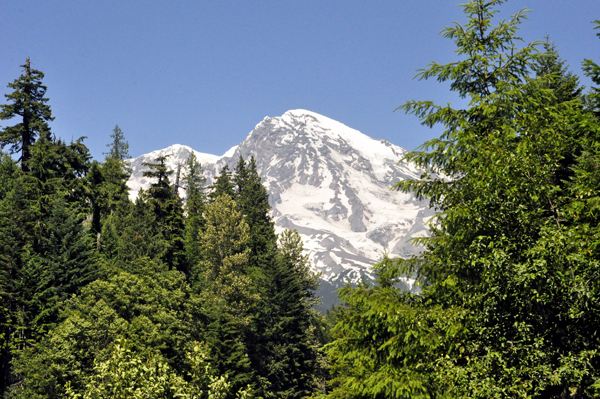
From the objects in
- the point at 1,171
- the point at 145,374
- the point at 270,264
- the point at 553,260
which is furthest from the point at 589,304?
the point at 1,171

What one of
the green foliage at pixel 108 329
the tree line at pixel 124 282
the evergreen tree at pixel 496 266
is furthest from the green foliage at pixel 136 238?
the evergreen tree at pixel 496 266

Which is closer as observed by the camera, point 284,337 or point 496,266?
point 496,266

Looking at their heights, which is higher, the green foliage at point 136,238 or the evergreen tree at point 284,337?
the green foliage at point 136,238

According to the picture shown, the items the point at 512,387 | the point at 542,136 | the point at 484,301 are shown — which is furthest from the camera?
the point at 542,136

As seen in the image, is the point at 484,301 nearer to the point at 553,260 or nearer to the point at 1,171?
the point at 553,260

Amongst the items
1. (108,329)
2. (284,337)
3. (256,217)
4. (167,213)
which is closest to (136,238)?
(167,213)

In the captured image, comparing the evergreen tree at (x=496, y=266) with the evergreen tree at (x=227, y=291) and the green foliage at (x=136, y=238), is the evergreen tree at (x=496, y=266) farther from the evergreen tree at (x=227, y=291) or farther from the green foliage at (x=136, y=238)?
the green foliage at (x=136, y=238)

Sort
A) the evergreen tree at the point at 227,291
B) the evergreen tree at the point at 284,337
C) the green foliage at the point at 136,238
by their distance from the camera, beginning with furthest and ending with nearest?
the evergreen tree at the point at 284,337 < the green foliage at the point at 136,238 < the evergreen tree at the point at 227,291

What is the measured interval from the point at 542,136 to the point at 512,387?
5.32 meters

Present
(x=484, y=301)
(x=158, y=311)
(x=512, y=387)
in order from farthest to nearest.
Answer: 1. (x=158, y=311)
2. (x=484, y=301)
3. (x=512, y=387)

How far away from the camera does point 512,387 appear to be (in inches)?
318

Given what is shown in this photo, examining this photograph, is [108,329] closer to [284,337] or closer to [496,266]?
[284,337]

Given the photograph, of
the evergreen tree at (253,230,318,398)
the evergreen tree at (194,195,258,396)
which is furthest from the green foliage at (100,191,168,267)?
the evergreen tree at (253,230,318,398)

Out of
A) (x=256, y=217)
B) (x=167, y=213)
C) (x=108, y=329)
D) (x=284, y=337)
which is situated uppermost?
(x=256, y=217)
